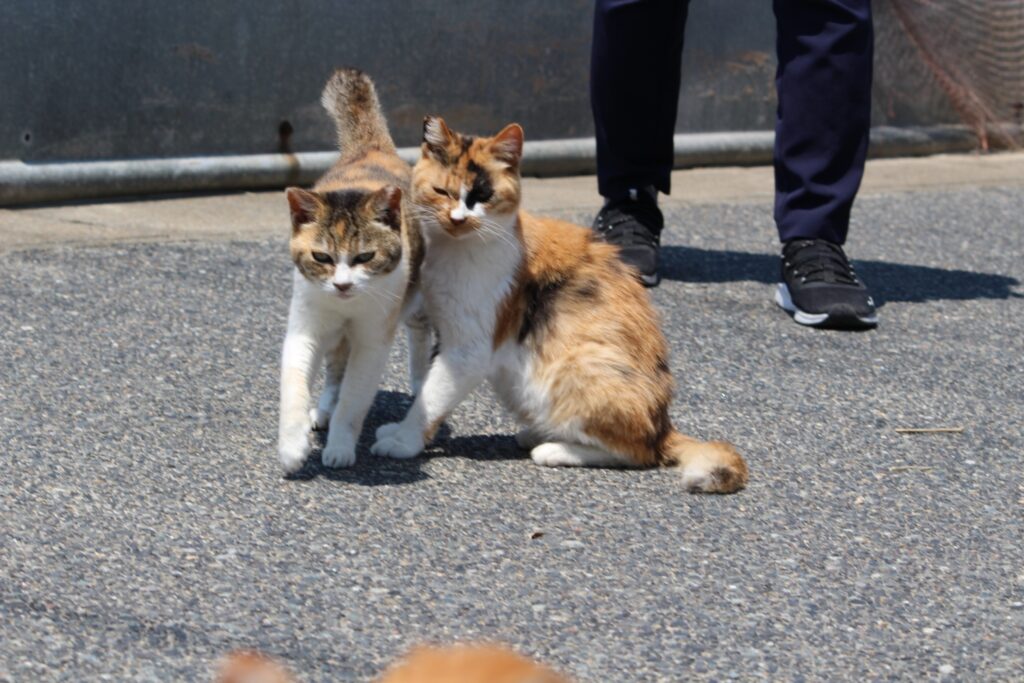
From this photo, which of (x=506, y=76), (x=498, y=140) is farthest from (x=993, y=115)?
(x=498, y=140)

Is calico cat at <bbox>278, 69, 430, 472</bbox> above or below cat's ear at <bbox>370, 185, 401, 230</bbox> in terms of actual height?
below

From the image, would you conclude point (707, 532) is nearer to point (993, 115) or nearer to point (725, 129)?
point (725, 129)

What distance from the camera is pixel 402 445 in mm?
3520

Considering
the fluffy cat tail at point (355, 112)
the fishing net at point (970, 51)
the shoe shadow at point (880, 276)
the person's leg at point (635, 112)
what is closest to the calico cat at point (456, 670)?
the fluffy cat tail at point (355, 112)

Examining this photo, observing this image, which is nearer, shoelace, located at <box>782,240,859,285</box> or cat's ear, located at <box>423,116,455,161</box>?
cat's ear, located at <box>423,116,455,161</box>

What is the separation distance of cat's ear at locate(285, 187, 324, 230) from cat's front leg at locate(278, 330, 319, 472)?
0.86 feet

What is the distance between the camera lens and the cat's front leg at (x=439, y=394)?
3518 millimetres

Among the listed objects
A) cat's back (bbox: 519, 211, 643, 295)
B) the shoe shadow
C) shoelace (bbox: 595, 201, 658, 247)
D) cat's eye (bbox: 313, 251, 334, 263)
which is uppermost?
cat's eye (bbox: 313, 251, 334, 263)

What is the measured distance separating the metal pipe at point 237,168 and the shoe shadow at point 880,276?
0.93m

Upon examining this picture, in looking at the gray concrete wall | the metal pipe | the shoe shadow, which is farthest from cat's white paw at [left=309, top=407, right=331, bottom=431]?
the gray concrete wall

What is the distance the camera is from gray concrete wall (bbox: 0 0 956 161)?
5.59 meters

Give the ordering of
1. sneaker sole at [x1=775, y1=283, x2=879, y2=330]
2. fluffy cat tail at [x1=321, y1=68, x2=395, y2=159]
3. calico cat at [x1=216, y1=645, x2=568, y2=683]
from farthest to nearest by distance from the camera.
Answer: sneaker sole at [x1=775, y1=283, x2=879, y2=330], fluffy cat tail at [x1=321, y1=68, x2=395, y2=159], calico cat at [x1=216, y1=645, x2=568, y2=683]

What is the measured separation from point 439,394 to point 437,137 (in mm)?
630

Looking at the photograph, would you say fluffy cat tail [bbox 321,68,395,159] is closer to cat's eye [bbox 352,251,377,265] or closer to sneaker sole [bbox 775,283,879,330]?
cat's eye [bbox 352,251,377,265]
